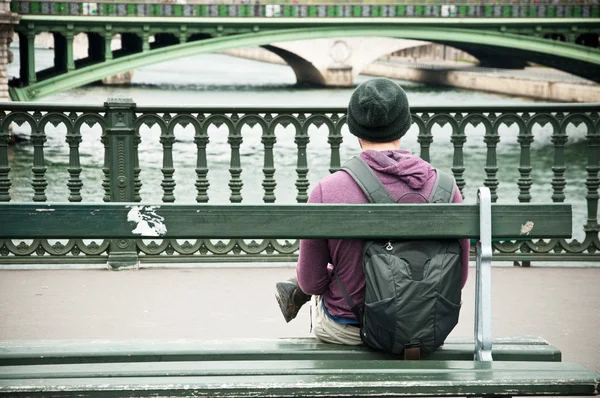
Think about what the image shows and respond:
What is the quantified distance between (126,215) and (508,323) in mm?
2473

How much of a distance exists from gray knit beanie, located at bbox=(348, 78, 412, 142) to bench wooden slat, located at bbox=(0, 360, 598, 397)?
606 millimetres

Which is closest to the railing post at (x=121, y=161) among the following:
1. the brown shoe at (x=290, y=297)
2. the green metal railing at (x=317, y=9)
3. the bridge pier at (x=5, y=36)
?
the brown shoe at (x=290, y=297)

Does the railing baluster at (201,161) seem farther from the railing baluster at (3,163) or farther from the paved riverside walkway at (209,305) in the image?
the railing baluster at (3,163)

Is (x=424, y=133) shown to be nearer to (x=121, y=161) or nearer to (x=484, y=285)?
(x=121, y=161)

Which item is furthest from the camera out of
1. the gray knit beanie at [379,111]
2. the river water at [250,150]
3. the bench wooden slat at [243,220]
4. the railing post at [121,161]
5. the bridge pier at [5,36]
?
the bridge pier at [5,36]

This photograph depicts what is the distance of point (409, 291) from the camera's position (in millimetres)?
2791

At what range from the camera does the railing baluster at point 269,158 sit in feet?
19.4

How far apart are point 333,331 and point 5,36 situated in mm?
27660

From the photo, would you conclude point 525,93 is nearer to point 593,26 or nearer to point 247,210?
point 593,26

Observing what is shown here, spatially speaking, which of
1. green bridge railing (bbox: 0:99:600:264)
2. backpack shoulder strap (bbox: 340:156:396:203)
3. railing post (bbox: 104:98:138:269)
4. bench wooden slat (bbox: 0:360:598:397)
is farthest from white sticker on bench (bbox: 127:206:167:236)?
railing post (bbox: 104:98:138:269)

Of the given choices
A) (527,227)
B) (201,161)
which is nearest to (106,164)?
(201,161)

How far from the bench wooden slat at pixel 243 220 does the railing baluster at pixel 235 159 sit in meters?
3.11

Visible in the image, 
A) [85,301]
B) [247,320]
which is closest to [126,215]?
[247,320]

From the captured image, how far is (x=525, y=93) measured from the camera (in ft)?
119
